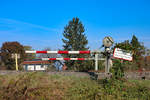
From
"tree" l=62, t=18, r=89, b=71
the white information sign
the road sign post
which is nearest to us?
the white information sign

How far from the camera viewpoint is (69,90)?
3.87m

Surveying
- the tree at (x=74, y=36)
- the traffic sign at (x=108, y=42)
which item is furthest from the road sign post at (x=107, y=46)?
the tree at (x=74, y=36)

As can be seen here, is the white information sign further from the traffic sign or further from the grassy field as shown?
the grassy field

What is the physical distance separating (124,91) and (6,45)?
109 feet

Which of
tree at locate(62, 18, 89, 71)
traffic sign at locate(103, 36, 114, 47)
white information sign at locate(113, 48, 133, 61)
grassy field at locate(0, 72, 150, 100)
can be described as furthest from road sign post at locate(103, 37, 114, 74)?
tree at locate(62, 18, 89, 71)

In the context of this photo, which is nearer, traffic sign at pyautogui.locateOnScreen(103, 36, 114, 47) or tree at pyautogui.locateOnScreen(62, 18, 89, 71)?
traffic sign at pyautogui.locateOnScreen(103, 36, 114, 47)

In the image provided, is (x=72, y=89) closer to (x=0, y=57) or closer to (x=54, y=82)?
(x=54, y=82)

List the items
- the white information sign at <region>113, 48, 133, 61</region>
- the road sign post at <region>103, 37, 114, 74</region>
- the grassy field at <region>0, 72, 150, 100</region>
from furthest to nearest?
the road sign post at <region>103, 37, 114, 74</region>, the white information sign at <region>113, 48, 133, 61</region>, the grassy field at <region>0, 72, 150, 100</region>

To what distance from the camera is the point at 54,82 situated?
167 inches

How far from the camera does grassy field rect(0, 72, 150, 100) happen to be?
139 inches

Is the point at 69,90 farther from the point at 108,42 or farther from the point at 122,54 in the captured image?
the point at 108,42

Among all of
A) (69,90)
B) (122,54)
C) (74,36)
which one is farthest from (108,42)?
(74,36)

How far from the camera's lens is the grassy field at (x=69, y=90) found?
3.54m

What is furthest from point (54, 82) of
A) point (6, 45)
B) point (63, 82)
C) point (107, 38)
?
point (6, 45)
